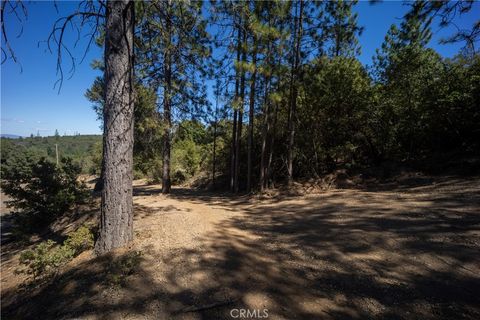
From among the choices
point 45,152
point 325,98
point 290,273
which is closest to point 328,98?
point 325,98

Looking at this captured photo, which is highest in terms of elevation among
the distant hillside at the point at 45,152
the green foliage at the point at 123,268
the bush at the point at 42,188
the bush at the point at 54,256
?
the distant hillside at the point at 45,152

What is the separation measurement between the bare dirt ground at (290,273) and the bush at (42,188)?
8.66ft

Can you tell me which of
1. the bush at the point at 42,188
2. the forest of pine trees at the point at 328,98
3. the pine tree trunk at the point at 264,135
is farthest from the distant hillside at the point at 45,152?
the pine tree trunk at the point at 264,135

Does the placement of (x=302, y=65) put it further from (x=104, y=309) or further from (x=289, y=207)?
(x=104, y=309)

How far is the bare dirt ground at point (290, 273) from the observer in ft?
7.60

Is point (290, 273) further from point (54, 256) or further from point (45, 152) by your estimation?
point (45, 152)

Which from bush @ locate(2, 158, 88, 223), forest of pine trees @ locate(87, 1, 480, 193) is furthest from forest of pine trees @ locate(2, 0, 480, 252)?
bush @ locate(2, 158, 88, 223)

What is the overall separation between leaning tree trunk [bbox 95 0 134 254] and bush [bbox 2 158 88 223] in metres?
4.74

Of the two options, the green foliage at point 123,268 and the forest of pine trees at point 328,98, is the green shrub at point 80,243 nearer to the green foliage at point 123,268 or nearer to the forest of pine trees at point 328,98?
the green foliage at point 123,268

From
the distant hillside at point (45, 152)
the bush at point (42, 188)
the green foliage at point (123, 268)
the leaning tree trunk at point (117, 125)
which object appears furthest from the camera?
the distant hillside at point (45, 152)

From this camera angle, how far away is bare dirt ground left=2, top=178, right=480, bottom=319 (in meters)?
2.32

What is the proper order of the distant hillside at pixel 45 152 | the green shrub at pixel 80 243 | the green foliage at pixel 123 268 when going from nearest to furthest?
1. the green foliage at pixel 123 268
2. the green shrub at pixel 80 243
3. the distant hillside at pixel 45 152

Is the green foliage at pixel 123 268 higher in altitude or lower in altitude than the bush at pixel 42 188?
lower

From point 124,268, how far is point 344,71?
985cm
